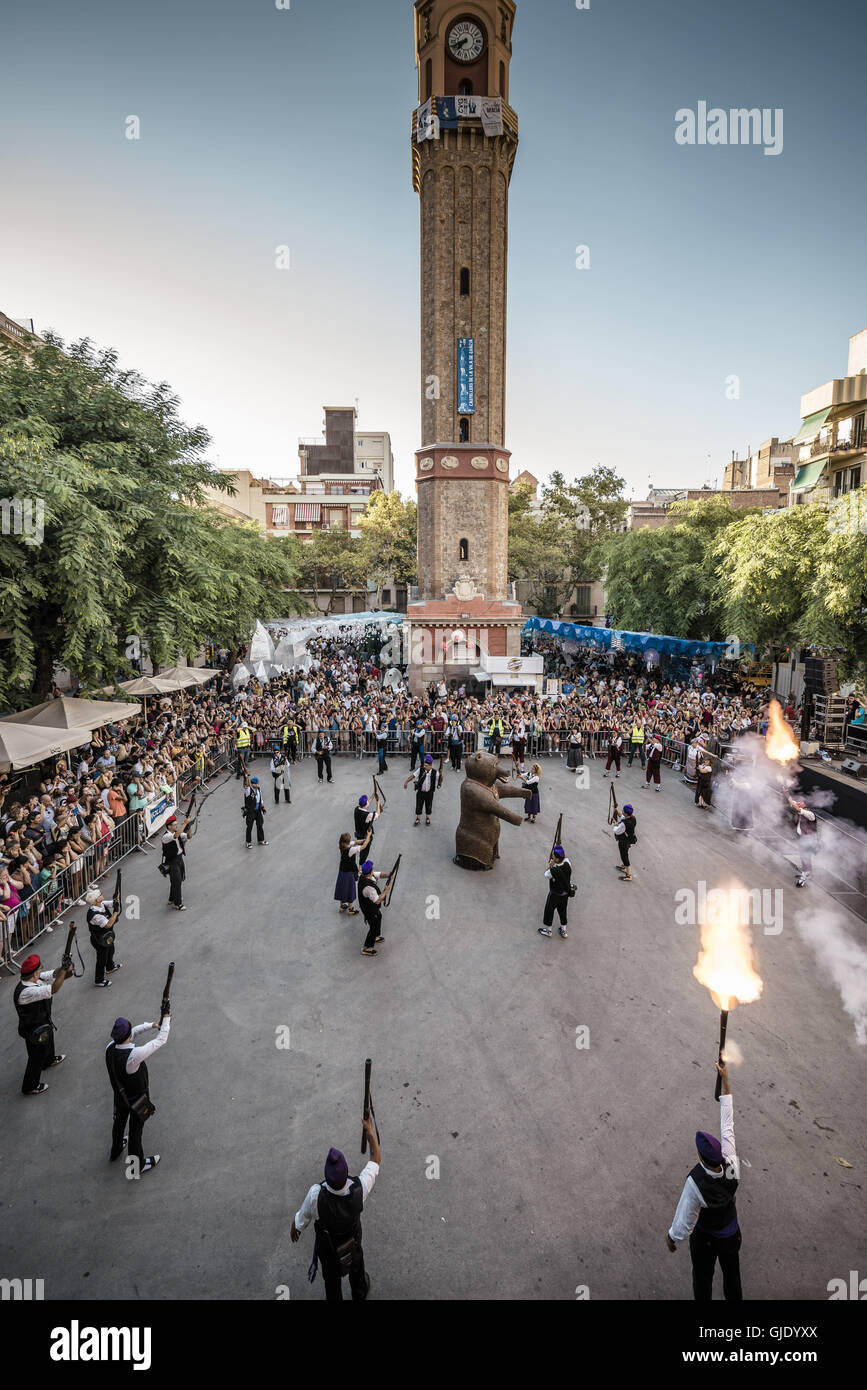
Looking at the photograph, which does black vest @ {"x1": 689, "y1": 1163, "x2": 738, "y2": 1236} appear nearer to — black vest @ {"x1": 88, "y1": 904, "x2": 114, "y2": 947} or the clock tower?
black vest @ {"x1": 88, "y1": 904, "x2": 114, "y2": 947}

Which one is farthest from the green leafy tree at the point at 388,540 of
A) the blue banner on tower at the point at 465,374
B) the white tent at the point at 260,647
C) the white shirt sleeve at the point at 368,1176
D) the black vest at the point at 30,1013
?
the white shirt sleeve at the point at 368,1176

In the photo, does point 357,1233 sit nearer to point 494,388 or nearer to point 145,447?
point 145,447

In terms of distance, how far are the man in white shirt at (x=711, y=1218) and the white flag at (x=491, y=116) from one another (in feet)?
128

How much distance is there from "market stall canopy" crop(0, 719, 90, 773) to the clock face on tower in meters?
37.8

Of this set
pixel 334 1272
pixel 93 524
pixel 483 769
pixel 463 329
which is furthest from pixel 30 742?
pixel 463 329

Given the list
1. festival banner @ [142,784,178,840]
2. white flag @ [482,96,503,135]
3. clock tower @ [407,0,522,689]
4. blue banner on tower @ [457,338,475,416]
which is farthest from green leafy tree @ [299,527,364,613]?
festival banner @ [142,784,178,840]

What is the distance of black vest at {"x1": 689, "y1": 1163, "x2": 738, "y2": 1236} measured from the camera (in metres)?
4.00

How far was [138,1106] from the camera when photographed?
5.25 metres

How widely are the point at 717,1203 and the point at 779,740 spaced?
55.4ft

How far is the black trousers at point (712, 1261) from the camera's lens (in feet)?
13.2

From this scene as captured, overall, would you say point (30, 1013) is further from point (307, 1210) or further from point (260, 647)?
point (260, 647)

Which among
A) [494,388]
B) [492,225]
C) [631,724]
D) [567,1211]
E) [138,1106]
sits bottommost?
[567,1211]
